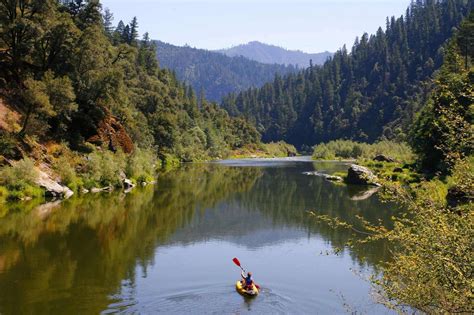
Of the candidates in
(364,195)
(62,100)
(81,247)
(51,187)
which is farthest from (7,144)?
(364,195)

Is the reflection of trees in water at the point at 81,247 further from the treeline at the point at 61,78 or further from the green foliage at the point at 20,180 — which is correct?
the treeline at the point at 61,78

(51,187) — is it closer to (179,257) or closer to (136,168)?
(136,168)

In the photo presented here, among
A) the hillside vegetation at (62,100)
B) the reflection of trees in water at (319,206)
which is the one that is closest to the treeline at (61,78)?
the hillside vegetation at (62,100)

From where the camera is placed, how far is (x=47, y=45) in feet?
215

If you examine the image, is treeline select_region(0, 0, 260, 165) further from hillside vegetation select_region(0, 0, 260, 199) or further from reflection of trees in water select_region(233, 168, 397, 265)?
reflection of trees in water select_region(233, 168, 397, 265)

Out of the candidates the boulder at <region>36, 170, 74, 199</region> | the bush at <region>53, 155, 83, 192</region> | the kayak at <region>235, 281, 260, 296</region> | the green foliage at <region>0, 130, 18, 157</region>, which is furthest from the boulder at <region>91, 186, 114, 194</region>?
the kayak at <region>235, 281, 260, 296</region>

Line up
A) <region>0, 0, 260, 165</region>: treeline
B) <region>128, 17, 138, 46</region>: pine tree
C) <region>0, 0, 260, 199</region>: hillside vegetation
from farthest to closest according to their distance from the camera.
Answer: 1. <region>128, 17, 138, 46</region>: pine tree
2. <region>0, 0, 260, 165</region>: treeline
3. <region>0, 0, 260, 199</region>: hillside vegetation

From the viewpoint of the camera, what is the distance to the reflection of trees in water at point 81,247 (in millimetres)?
24156

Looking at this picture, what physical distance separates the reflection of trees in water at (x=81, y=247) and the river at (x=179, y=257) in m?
0.07

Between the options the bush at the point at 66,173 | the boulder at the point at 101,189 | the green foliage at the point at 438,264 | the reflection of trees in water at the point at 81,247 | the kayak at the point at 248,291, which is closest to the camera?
the green foliage at the point at 438,264

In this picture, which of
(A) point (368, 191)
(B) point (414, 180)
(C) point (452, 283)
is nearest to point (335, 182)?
(A) point (368, 191)

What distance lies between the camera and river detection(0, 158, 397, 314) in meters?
24.0

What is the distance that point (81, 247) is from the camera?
115 feet

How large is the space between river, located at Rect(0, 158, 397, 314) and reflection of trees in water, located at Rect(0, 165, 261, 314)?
0.22 ft
